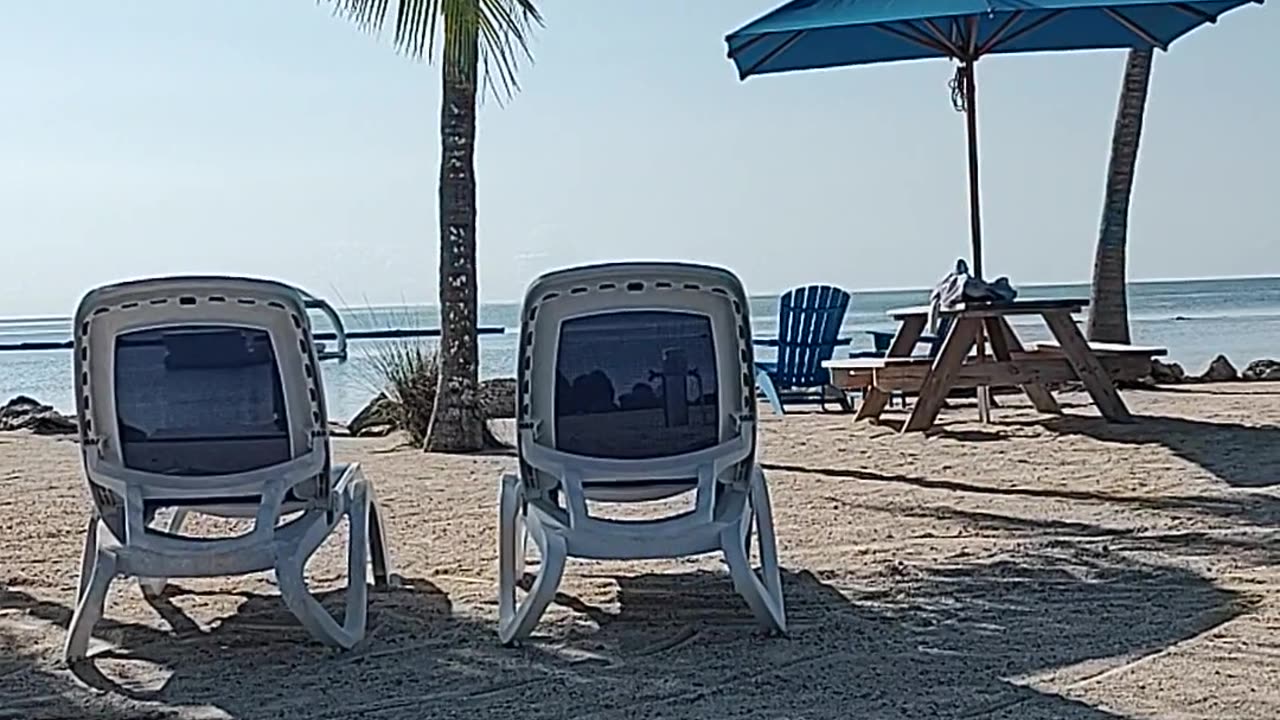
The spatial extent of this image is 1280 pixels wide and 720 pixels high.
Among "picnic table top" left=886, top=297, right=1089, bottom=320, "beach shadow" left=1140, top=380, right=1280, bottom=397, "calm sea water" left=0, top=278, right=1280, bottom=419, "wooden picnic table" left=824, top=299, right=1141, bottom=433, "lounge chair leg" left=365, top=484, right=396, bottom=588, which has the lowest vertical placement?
"calm sea water" left=0, top=278, right=1280, bottom=419

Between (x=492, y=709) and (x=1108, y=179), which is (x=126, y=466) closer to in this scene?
(x=492, y=709)

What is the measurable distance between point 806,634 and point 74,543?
9.04 feet

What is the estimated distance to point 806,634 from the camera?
362cm

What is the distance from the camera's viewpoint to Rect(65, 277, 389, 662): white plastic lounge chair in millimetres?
3553

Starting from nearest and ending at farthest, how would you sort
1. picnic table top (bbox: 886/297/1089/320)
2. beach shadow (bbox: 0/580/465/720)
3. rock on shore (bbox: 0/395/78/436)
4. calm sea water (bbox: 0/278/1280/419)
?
beach shadow (bbox: 0/580/465/720) → picnic table top (bbox: 886/297/1089/320) → rock on shore (bbox: 0/395/78/436) → calm sea water (bbox: 0/278/1280/419)

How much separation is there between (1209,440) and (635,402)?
409 cm

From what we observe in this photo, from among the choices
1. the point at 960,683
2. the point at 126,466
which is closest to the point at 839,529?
the point at 960,683

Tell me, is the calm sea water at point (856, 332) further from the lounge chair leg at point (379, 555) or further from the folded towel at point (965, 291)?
the folded towel at point (965, 291)

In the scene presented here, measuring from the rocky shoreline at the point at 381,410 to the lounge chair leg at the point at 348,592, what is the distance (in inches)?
180

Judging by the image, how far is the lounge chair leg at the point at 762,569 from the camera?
354cm

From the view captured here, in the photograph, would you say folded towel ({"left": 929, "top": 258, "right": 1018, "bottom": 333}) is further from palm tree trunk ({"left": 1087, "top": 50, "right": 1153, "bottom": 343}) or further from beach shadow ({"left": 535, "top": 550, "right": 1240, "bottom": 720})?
palm tree trunk ({"left": 1087, "top": 50, "right": 1153, "bottom": 343})

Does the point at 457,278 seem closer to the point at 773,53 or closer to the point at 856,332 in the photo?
the point at 773,53

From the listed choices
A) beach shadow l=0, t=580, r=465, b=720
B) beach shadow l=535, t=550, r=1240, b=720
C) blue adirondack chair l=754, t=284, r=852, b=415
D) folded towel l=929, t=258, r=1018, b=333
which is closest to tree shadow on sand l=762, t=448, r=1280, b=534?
beach shadow l=535, t=550, r=1240, b=720

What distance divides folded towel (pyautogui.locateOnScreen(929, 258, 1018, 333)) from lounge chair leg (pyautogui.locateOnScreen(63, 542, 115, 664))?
460cm
